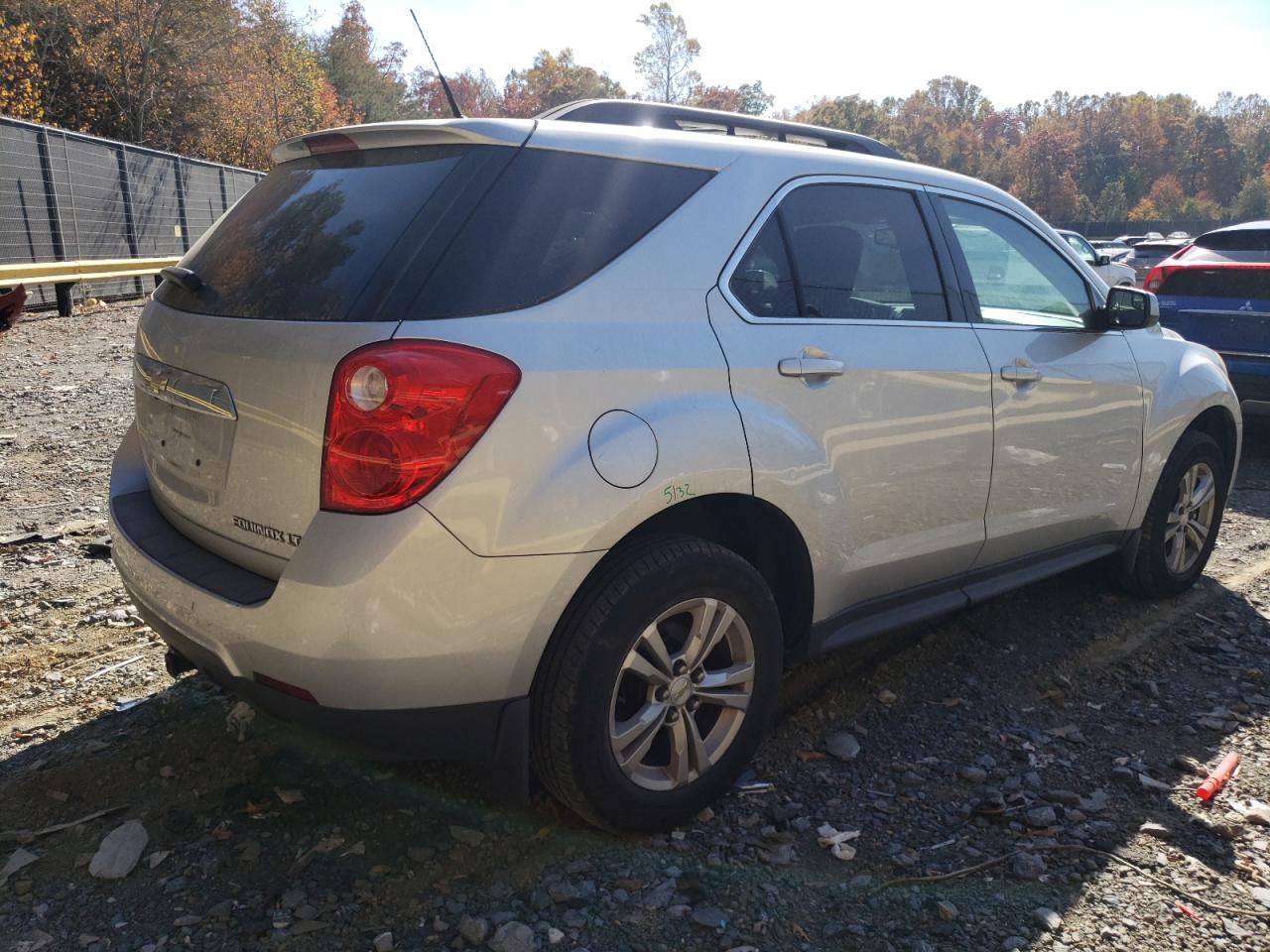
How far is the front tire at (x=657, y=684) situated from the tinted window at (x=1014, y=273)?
161 cm

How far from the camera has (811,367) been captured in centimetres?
297

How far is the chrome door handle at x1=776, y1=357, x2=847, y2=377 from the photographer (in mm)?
2916

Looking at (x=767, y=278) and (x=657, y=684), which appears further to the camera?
(x=767, y=278)

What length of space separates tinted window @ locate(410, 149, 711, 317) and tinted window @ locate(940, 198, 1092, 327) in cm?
138

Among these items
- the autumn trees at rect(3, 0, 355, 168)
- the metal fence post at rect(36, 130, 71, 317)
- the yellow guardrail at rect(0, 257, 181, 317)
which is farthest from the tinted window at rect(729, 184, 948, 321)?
the autumn trees at rect(3, 0, 355, 168)

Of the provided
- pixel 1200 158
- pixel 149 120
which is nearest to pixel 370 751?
pixel 149 120

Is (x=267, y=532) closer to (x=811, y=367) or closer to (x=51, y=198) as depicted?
(x=811, y=367)

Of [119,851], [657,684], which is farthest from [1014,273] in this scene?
[119,851]

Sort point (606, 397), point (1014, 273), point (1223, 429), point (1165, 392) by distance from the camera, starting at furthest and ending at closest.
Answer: point (1223, 429) < point (1165, 392) < point (1014, 273) < point (606, 397)

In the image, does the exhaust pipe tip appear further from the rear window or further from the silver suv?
the rear window

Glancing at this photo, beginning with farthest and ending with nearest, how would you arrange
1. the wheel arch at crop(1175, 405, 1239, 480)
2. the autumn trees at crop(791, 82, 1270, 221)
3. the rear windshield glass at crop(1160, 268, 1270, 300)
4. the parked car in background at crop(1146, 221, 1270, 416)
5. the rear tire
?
the autumn trees at crop(791, 82, 1270, 221), the rear windshield glass at crop(1160, 268, 1270, 300), the parked car in background at crop(1146, 221, 1270, 416), the wheel arch at crop(1175, 405, 1239, 480), the rear tire

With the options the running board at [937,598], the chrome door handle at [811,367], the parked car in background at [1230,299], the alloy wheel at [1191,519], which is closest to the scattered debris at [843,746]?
the running board at [937,598]

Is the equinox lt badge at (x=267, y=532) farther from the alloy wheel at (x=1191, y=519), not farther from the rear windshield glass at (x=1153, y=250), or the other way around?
the rear windshield glass at (x=1153, y=250)

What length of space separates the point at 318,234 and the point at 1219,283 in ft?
24.9
